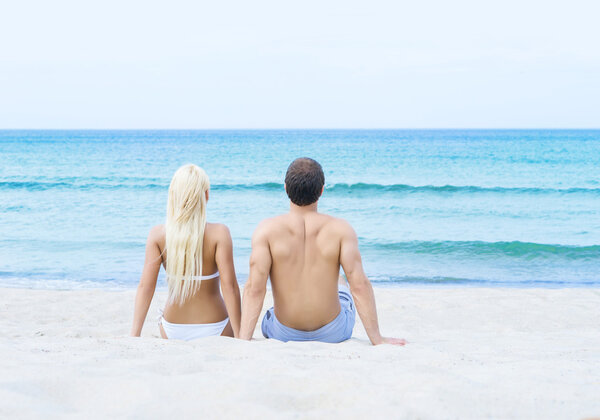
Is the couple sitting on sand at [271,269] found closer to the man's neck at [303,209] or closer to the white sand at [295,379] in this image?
the man's neck at [303,209]

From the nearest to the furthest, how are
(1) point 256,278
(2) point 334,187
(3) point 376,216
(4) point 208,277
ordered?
(1) point 256,278 → (4) point 208,277 → (3) point 376,216 → (2) point 334,187

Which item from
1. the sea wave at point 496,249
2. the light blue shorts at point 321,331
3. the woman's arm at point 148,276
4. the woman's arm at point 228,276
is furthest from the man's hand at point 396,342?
the sea wave at point 496,249

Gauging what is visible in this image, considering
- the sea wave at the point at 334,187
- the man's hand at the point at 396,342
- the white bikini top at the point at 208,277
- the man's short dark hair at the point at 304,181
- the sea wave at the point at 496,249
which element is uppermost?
the man's short dark hair at the point at 304,181

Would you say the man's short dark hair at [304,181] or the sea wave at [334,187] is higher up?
the man's short dark hair at [304,181]

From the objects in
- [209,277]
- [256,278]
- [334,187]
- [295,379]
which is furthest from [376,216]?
[295,379]

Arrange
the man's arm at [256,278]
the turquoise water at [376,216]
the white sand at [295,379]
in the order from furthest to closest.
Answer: the turquoise water at [376,216] < the man's arm at [256,278] < the white sand at [295,379]

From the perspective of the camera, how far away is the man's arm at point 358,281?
3.54 meters

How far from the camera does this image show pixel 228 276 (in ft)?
12.3

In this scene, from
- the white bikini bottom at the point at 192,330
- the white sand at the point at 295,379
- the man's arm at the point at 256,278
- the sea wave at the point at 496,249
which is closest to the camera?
the white sand at the point at 295,379

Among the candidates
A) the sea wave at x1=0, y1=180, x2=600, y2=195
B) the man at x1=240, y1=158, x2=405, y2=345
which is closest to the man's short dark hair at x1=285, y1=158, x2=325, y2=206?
the man at x1=240, y1=158, x2=405, y2=345

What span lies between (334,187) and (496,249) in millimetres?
11268

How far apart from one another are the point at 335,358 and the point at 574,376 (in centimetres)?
127

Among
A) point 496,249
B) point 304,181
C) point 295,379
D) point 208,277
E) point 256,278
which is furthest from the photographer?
point 496,249

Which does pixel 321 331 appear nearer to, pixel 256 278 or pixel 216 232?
pixel 256 278
